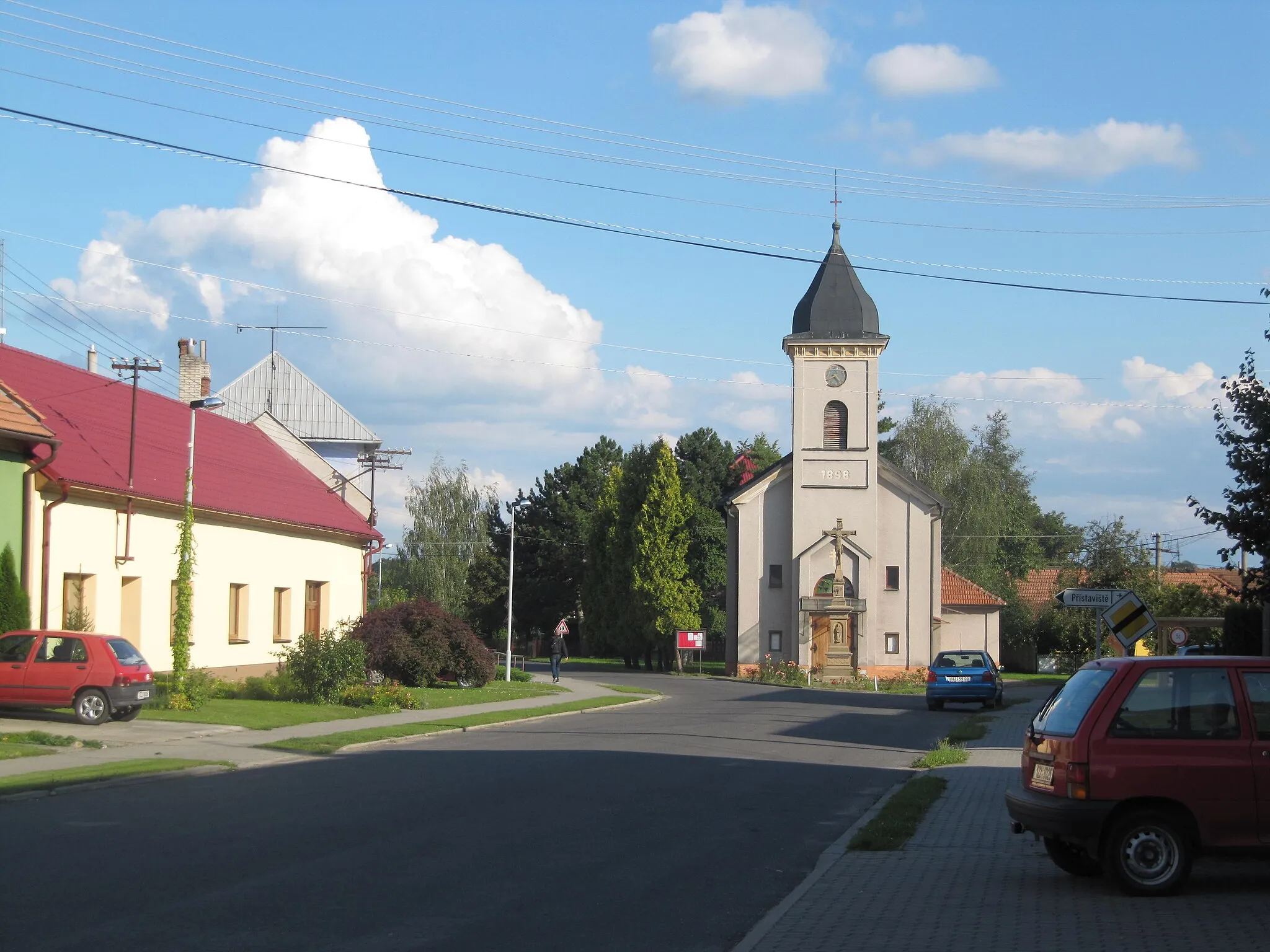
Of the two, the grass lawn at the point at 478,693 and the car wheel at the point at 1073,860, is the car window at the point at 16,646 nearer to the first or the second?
the grass lawn at the point at 478,693

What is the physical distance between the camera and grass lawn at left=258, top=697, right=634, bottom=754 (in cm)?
1928

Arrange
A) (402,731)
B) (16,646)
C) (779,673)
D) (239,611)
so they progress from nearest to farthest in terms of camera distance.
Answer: (16,646)
(402,731)
(239,611)
(779,673)

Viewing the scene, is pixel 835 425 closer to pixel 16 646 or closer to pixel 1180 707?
pixel 16 646

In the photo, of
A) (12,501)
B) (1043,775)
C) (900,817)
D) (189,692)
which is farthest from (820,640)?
(1043,775)

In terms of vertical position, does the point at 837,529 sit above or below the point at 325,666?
above

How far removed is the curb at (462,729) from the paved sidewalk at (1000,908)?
33.8 feet

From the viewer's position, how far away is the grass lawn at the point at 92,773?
13.9 meters

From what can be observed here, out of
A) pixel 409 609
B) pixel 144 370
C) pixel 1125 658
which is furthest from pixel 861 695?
pixel 1125 658

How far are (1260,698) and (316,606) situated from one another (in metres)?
32.0

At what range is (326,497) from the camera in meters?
40.9

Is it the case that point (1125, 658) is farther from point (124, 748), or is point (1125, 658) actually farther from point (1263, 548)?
point (124, 748)

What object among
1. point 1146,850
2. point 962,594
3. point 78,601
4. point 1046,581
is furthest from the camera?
point 1046,581

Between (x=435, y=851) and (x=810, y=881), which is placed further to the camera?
(x=435, y=851)

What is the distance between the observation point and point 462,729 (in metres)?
23.9
